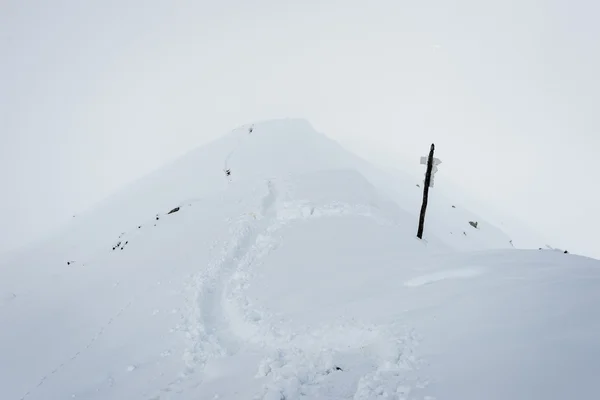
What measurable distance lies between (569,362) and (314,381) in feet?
15.5

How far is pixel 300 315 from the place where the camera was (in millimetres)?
11805

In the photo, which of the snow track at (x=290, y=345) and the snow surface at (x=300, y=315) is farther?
the snow track at (x=290, y=345)

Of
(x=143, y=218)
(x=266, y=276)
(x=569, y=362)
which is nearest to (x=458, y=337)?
(x=569, y=362)

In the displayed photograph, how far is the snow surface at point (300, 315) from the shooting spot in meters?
6.74

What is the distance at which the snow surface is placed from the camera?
6738 millimetres

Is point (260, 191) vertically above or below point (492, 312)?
below

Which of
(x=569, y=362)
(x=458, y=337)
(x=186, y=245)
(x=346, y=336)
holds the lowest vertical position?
(x=186, y=245)

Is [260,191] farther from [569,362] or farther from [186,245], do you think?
[569,362]

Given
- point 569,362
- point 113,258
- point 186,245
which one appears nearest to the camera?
point 569,362

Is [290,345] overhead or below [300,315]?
overhead

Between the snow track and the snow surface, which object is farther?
the snow track

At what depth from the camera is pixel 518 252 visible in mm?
12984

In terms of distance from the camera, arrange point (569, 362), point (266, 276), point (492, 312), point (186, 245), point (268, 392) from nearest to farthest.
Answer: point (569, 362) → point (268, 392) → point (492, 312) → point (266, 276) → point (186, 245)

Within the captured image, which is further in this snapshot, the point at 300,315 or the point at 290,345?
the point at 300,315
